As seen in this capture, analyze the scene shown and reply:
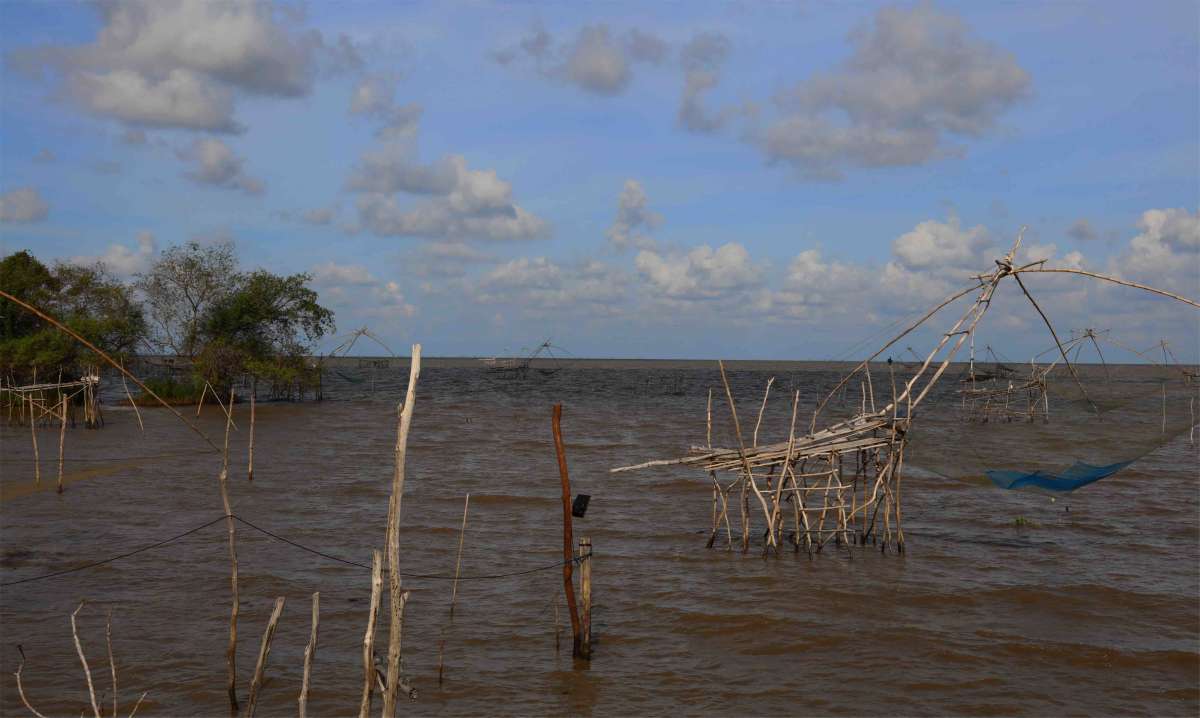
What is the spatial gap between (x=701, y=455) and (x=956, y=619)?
3.04 meters

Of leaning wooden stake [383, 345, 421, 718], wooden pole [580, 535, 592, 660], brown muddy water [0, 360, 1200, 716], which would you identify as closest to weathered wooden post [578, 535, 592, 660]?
wooden pole [580, 535, 592, 660]

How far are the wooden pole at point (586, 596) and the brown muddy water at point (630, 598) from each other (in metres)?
0.16

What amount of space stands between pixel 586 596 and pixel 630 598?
2232 millimetres

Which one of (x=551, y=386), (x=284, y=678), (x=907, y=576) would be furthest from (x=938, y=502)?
(x=551, y=386)

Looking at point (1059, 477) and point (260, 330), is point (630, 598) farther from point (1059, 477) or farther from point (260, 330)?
point (260, 330)

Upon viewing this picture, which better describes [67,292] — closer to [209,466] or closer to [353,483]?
[209,466]

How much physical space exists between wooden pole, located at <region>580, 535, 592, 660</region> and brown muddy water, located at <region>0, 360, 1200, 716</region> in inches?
6.4

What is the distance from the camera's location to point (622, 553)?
11469 millimetres

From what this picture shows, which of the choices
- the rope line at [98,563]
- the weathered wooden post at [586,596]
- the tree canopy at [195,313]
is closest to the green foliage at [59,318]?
the tree canopy at [195,313]

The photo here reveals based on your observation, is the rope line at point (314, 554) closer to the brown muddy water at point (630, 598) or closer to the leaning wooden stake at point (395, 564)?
the brown muddy water at point (630, 598)

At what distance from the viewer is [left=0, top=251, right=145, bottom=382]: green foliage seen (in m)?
26.3

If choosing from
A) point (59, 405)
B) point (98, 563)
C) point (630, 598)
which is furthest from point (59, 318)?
point (630, 598)

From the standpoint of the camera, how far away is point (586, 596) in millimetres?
7355

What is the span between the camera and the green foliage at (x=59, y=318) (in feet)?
86.3
